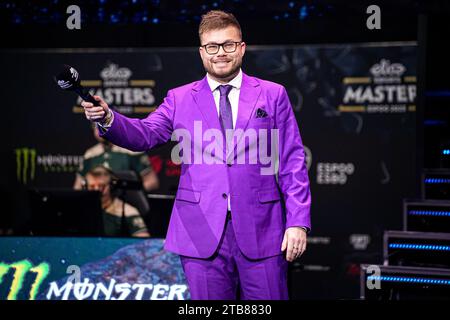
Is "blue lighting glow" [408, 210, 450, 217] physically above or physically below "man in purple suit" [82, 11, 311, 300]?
below

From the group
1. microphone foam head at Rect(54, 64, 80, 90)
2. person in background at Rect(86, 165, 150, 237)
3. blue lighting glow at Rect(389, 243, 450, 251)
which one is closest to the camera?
microphone foam head at Rect(54, 64, 80, 90)

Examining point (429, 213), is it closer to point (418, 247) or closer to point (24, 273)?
point (418, 247)

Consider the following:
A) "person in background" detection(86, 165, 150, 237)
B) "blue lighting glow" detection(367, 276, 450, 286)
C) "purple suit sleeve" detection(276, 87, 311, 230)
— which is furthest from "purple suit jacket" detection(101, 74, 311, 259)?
"person in background" detection(86, 165, 150, 237)

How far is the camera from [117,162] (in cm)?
701

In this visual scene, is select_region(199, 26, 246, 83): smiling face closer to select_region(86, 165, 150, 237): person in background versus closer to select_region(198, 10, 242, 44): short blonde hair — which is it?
select_region(198, 10, 242, 44): short blonde hair

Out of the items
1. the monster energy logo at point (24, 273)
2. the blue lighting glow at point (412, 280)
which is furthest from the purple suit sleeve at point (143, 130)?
the blue lighting glow at point (412, 280)

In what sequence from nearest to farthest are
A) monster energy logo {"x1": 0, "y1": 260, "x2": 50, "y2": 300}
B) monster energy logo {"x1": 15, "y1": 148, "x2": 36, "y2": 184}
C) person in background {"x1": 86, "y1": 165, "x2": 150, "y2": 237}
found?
monster energy logo {"x1": 0, "y1": 260, "x2": 50, "y2": 300} < person in background {"x1": 86, "y1": 165, "x2": 150, "y2": 237} < monster energy logo {"x1": 15, "y1": 148, "x2": 36, "y2": 184}

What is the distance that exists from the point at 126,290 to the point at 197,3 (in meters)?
3.14

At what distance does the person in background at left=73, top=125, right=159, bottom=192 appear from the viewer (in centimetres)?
698

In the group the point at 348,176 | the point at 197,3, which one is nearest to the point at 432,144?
the point at 348,176

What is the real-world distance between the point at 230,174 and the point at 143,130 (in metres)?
0.43

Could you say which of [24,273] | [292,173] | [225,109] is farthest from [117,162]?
[292,173]

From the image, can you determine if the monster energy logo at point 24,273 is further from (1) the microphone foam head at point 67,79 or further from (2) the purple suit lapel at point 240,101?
(1) the microphone foam head at point 67,79
